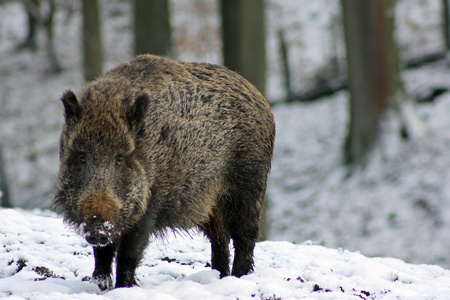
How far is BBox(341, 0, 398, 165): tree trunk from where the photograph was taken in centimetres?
1067

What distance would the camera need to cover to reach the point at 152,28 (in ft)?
35.2

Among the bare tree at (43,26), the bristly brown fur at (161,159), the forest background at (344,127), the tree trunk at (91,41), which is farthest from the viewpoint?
the bare tree at (43,26)

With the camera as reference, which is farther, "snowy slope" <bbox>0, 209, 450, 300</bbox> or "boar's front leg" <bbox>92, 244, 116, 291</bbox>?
"boar's front leg" <bbox>92, 244, 116, 291</bbox>

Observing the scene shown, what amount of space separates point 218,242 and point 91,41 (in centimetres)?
1106

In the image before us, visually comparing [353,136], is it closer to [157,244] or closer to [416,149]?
[416,149]

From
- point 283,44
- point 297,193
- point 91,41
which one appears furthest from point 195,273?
point 283,44

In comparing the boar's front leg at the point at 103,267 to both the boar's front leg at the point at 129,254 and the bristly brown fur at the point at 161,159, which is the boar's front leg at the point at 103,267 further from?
the boar's front leg at the point at 129,254

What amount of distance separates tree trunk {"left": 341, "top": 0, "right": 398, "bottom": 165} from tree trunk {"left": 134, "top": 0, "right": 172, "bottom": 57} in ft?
11.0

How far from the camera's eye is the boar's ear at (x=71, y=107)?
4.08m

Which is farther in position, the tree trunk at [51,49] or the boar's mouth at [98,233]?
the tree trunk at [51,49]

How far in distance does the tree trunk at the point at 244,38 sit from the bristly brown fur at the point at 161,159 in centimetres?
424

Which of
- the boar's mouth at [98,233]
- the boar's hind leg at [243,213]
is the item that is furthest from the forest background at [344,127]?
the boar's hind leg at [243,213]

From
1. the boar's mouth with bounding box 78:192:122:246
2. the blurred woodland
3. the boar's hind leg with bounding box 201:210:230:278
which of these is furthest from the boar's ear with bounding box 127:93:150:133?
the blurred woodland

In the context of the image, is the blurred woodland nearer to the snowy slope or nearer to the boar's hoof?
the snowy slope
